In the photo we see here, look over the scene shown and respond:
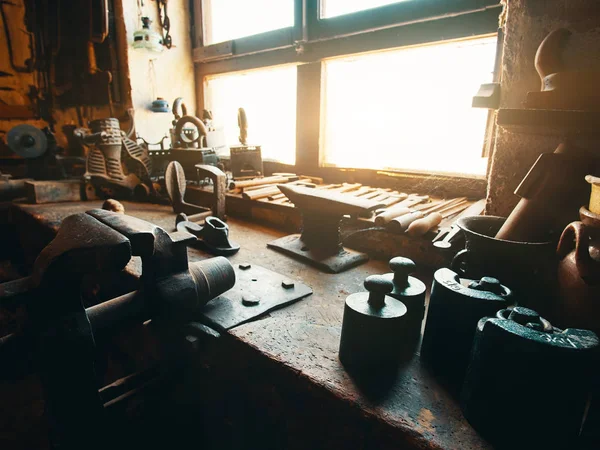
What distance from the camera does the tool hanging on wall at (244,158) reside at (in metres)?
3.31

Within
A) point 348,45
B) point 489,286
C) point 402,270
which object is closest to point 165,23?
point 348,45

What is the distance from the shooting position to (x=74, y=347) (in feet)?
2.90

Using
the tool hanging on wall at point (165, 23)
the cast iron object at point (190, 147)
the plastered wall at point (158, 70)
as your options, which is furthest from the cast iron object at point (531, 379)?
the tool hanging on wall at point (165, 23)

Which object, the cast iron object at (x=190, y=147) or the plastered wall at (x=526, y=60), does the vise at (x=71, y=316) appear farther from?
the cast iron object at (x=190, y=147)

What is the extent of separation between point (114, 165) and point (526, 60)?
3273 millimetres

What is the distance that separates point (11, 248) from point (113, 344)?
2.05 meters

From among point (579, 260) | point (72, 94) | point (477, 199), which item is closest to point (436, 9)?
point (477, 199)

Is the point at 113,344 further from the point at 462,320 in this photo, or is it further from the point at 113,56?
the point at 113,56

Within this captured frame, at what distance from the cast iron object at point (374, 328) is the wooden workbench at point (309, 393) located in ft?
0.18

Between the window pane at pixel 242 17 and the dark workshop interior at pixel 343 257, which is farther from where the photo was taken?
the window pane at pixel 242 17

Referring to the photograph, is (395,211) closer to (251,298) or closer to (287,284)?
(287,284)

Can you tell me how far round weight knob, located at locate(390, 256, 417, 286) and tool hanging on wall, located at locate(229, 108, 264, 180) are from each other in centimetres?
241

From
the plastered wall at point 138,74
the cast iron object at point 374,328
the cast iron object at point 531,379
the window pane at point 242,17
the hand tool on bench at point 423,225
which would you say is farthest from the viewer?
the plastered wall at point 138,74

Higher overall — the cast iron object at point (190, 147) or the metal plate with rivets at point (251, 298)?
the cast iron object at point (190, 147)
